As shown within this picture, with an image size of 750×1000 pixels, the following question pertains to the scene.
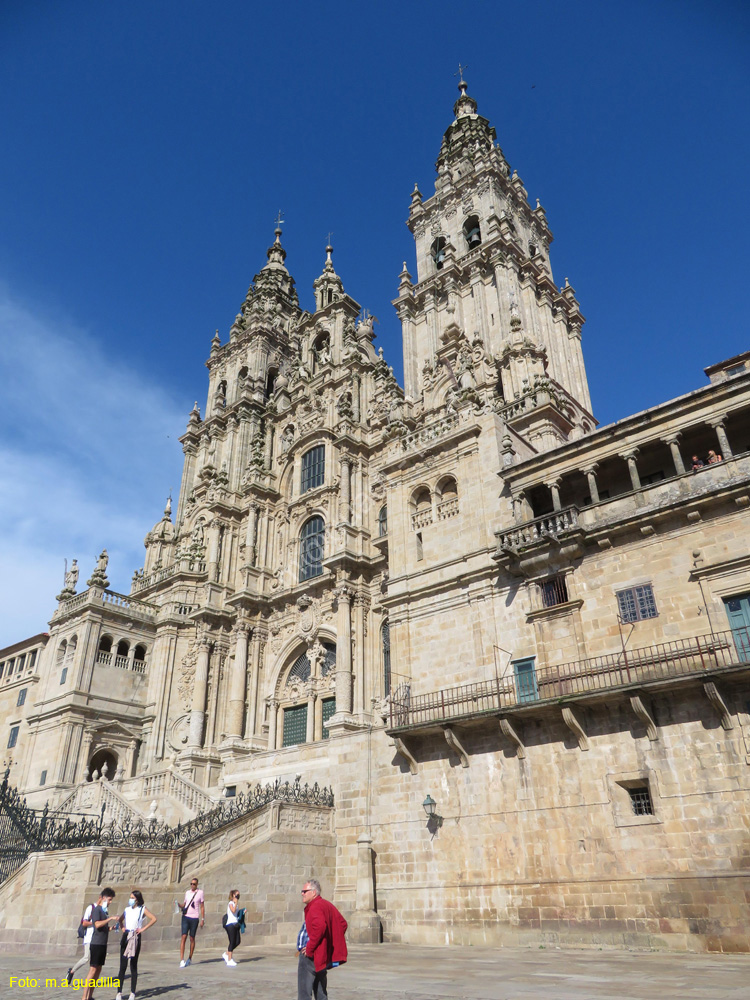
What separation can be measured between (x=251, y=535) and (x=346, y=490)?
7.64m

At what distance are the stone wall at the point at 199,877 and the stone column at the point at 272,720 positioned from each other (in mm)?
14602

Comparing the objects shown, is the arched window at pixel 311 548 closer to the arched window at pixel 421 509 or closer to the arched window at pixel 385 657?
the arched window at pixel 385 657

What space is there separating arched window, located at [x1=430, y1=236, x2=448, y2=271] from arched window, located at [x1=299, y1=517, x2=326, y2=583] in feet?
54.6

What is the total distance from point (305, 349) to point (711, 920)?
135 ft

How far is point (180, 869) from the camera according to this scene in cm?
1889

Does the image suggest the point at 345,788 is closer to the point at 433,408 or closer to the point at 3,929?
the point at 3,929

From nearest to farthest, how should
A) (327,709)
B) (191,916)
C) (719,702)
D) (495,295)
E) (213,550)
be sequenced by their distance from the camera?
(191,916) < (719,702) < (327,709) < (495,295) < (213,550)

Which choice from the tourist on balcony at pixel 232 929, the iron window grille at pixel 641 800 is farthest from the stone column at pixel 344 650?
the iron window grille at pixel 641 800

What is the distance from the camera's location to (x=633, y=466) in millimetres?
19750

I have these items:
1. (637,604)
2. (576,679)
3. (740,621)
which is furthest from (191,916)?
(740,621)

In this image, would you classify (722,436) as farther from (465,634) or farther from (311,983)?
(311,983)

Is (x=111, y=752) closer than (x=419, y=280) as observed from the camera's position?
Yes

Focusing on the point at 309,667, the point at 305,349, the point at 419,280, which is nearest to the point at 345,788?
the point at 309,667

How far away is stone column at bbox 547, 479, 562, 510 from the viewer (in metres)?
21.0
